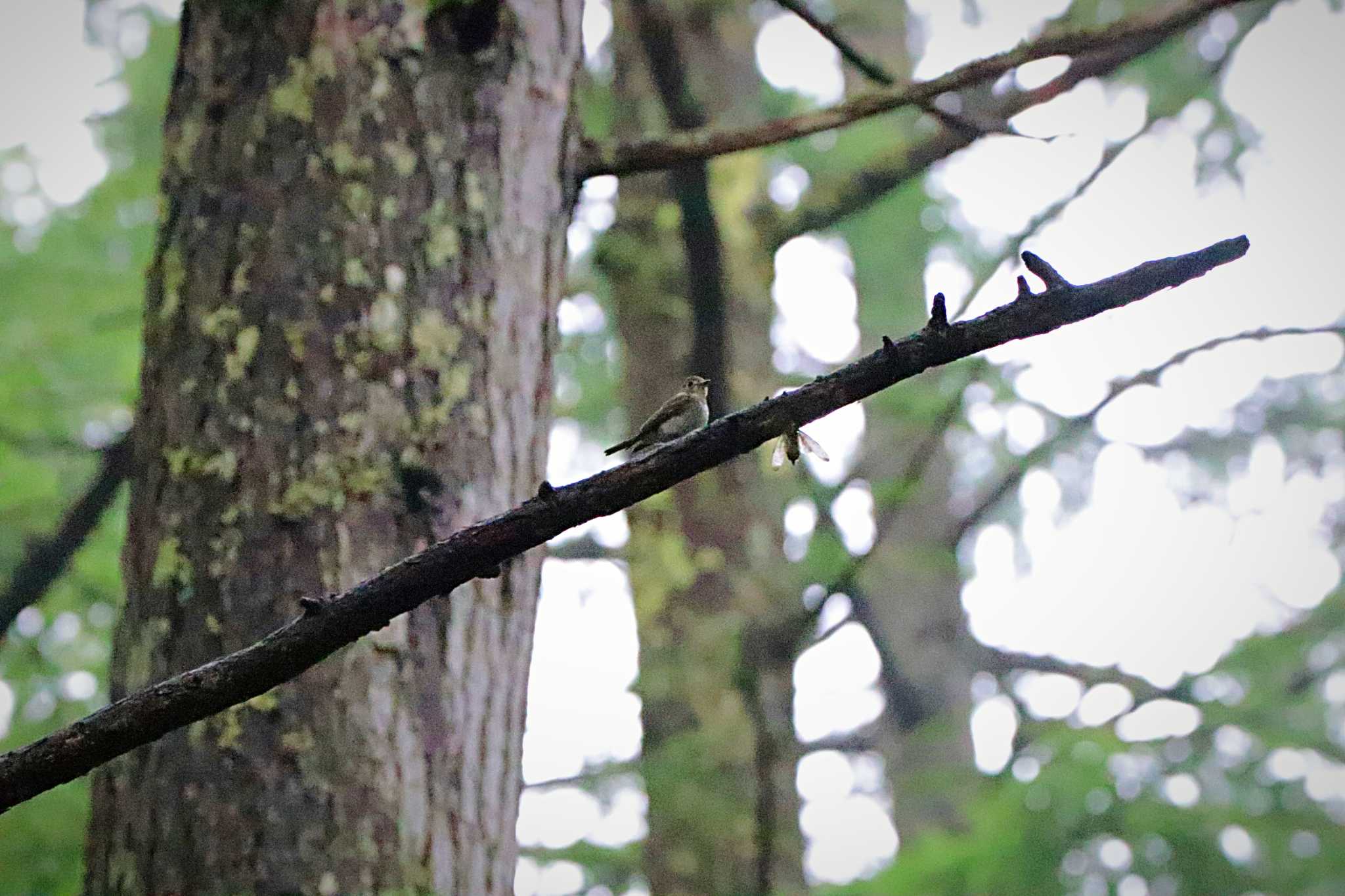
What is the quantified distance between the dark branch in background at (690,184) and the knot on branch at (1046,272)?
230cm

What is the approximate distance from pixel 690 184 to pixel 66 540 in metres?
2.06

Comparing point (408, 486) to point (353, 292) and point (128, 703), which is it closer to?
point (353, 292)

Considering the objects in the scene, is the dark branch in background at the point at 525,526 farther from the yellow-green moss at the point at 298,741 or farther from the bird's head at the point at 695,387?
the bird's head at the point at 695,387

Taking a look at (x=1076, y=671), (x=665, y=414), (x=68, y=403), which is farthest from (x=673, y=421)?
(x=1076, y=671)

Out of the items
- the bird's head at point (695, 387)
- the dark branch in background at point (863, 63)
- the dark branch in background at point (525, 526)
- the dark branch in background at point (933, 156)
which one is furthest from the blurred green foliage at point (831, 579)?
the dark branch in background at point (525, 526)

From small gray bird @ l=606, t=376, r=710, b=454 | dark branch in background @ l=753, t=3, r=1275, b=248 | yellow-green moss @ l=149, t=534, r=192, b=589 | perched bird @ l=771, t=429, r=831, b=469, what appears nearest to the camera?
perched bird @ l=771, t=429, r=831, b=469

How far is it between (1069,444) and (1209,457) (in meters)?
2.75

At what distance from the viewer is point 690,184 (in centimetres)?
383

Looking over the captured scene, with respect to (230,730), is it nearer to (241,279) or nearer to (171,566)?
(171,566)

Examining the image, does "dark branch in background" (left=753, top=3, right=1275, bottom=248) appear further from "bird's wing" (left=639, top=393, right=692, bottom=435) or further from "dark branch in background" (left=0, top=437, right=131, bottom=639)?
"dark branch in background" (left=0, top=437, right=131, bottom=639)

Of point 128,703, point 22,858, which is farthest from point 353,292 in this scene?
point 22,858

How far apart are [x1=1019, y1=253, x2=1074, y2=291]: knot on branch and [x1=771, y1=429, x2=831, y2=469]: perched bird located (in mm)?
374

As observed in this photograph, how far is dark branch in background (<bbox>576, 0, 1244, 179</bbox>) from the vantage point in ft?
9.02

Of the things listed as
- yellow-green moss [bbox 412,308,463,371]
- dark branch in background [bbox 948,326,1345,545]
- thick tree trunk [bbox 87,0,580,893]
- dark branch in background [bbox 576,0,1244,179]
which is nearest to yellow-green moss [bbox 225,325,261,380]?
thick tree trunk [bbox 87,0,580,893]
